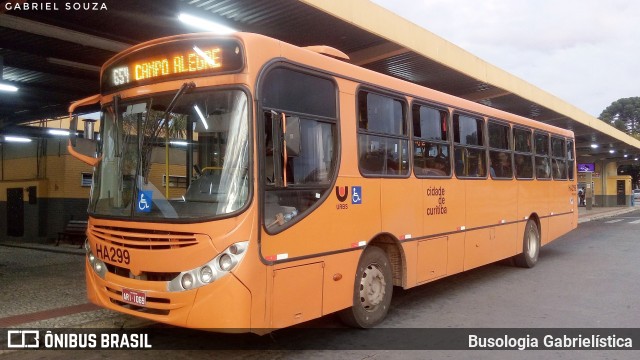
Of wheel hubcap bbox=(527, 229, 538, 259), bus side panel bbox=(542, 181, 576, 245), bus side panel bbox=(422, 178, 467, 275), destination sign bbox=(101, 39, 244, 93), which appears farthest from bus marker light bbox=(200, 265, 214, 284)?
bus side panel bbox=(542, 181, 576, 245)

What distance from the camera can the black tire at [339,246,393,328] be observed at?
583 cm

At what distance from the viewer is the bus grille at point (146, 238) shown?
4.50m

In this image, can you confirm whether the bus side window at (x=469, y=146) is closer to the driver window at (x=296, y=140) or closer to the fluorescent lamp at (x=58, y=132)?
the driver window at (x=296, y=140)

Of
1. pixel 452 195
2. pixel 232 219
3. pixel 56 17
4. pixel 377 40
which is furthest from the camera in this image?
pixel 377 40

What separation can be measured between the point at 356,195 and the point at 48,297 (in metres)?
5.00

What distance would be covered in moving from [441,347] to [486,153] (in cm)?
455

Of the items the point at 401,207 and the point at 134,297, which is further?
the point at 401,207

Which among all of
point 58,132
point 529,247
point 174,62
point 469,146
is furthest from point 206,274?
point 58,132

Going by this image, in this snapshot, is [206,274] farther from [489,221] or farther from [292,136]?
[489,221]

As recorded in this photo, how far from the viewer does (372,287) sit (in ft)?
19.9

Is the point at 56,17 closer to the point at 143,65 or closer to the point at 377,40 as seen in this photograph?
the point at 143,65

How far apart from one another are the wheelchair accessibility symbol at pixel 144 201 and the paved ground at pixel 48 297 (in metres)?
2.02

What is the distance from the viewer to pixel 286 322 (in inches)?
188

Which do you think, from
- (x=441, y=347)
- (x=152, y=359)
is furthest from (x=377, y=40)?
(x=152, y=359)
